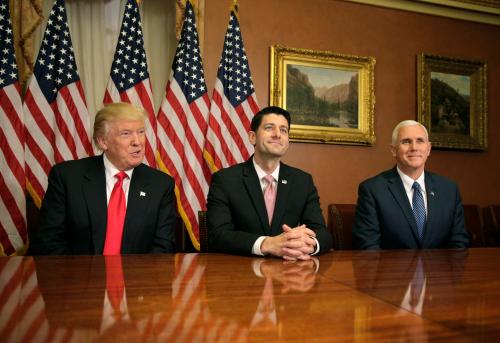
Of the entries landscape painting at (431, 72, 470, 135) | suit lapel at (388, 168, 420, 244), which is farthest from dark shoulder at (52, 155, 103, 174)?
landscape painting at (431, 72, 470, 135)

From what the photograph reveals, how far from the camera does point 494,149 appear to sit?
5855 mm

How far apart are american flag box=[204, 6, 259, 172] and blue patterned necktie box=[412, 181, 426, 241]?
1900mm

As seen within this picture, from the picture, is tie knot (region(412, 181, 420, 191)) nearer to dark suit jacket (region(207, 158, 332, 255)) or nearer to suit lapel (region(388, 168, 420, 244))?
suit lapel (region(388, 168, 420, 244))

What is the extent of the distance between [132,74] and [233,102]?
103cm

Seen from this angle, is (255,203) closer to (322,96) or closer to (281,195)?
(281,195)

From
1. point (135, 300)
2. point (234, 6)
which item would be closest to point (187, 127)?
point (234, 6)

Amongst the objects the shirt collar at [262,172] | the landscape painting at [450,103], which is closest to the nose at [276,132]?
the shirt collar at [262,172]

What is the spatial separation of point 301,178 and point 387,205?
1.99 feet

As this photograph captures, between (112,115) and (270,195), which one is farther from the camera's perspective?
(270,195)

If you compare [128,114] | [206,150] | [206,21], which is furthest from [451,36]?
[128,114]

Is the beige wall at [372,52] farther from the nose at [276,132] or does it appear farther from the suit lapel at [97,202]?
the suit lapel at [97,202]

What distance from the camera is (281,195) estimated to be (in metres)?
2.89

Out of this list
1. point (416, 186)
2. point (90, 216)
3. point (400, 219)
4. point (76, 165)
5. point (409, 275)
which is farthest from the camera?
point (416, 186)

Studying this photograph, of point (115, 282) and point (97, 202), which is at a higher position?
point (97, 202)
